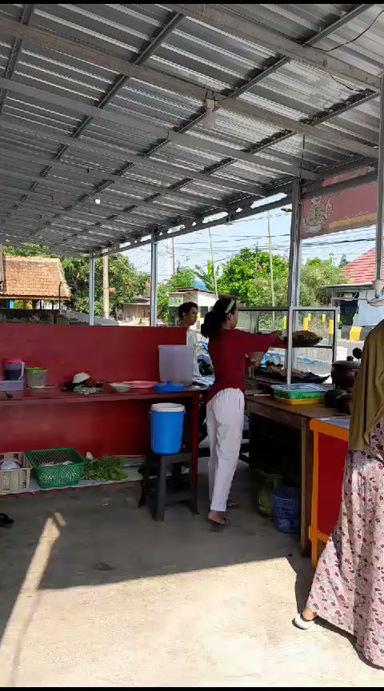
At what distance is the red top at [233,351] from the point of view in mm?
4098

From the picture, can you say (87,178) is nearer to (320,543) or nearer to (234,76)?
(234,76)

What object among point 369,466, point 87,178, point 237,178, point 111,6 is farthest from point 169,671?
point 87,178

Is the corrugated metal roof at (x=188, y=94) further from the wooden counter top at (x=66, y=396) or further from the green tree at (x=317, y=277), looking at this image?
the green tree at (x=317, y=277)

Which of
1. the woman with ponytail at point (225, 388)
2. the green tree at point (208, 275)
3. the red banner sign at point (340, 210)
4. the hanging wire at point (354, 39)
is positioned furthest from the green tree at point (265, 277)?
the hanging wire at point (354, 39)

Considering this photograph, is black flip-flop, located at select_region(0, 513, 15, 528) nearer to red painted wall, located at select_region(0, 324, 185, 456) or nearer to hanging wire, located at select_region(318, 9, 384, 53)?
red painted wall, located at select_region(0, 324, 185, 456)

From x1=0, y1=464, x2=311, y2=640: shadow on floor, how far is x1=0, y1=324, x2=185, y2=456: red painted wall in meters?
0.74

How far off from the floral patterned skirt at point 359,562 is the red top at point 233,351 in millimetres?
1501

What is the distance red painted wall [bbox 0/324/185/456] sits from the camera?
520cm

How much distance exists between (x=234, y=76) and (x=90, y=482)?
11.9ft

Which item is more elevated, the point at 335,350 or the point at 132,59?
the point at 132,59

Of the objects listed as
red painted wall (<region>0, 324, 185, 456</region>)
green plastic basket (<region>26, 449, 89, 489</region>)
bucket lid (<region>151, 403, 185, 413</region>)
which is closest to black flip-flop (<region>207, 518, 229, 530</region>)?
bucket lid (<region>151, 403, 185, 413</region>)

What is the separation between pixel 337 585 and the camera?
9.14ft

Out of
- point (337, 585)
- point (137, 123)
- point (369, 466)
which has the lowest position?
point (337, 585)

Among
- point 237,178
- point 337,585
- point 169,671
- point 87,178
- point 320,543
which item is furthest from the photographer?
point 87,178
